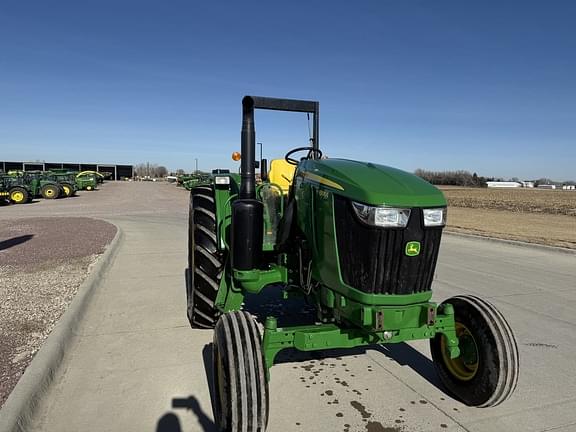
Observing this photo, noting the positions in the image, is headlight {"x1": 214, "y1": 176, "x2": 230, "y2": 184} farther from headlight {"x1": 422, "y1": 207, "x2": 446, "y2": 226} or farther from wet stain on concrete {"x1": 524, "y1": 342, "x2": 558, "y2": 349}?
wet stain on concrete {"x1": 524, "y1": 342, "x2": 558, "y2": 349}

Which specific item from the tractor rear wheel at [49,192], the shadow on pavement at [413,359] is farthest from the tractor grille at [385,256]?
the tractor rear wheel at [49,192]

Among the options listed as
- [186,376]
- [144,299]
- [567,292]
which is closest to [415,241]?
[186,376]

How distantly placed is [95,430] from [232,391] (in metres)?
1.00

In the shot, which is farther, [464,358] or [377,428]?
[464,358]

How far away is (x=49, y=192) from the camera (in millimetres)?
25297

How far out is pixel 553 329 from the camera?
181 inches

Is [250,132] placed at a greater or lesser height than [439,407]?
greater

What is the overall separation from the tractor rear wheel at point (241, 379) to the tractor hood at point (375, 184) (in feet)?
3.26

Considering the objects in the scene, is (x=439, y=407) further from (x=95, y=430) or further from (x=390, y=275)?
(x=95, y=430)

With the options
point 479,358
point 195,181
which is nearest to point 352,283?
point 479,358

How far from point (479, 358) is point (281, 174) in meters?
2.23

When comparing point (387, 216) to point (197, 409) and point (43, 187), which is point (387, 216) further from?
point (43, 187)

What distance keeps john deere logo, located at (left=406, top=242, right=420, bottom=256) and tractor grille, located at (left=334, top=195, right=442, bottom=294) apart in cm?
2

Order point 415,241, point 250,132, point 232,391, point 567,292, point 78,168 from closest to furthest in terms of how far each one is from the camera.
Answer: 1. point 232,391
2. point 415,241
3. point 250,132
4. point 567,292
5. point 78,168
